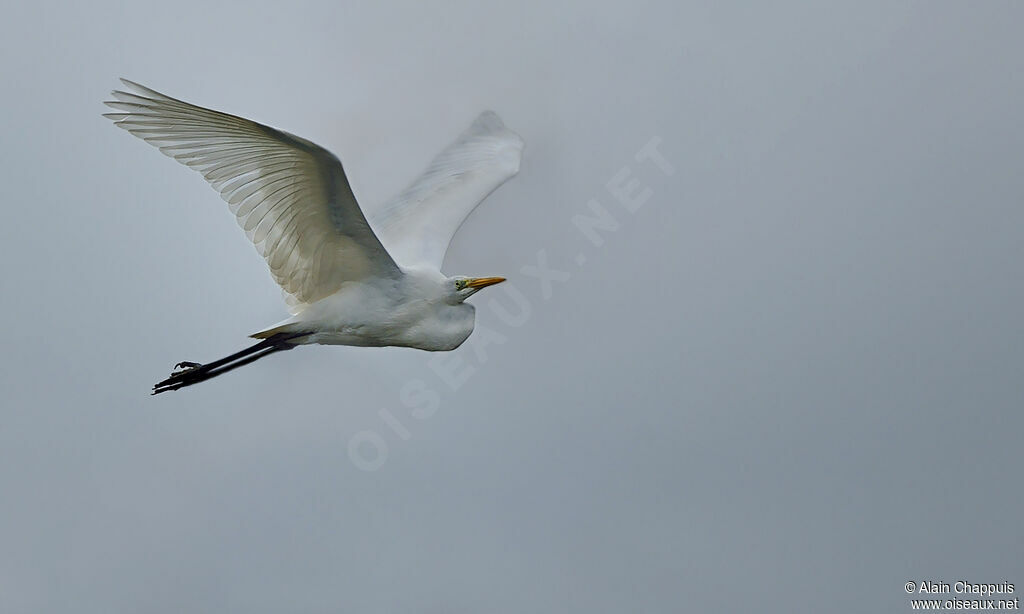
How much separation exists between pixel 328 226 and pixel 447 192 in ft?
9.13

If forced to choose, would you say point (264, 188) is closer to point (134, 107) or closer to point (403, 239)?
point (134, 107)

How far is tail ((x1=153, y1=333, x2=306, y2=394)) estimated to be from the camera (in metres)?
11.4

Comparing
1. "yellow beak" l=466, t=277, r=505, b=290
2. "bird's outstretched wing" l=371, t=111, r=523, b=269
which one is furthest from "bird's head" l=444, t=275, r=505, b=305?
"bird's outstretched wing" l=371, t=111, r=523, b=269

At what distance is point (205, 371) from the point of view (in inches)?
450

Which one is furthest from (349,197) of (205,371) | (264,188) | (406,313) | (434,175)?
(434,175)

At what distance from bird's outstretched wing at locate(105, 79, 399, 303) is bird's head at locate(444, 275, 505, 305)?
0.56 metres

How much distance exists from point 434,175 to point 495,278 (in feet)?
8.00

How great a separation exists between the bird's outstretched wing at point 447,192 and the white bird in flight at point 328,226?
0.05 feet

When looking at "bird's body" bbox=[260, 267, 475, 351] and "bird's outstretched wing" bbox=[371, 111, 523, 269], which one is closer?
"bird's body" bbox=[260, 267, 475, 351]

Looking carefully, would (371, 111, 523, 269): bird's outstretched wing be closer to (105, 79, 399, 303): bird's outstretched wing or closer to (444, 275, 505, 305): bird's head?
(444, 275, 505, 305): bird's head

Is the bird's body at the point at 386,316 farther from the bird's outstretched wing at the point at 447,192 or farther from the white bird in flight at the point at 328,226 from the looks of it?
the bird's outstretched wing at the point at 447,192

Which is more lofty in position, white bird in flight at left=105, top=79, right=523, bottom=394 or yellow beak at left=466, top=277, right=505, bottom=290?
white bird in flight at left=105, top=79, right=523, bottom=394

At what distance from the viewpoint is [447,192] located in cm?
1327

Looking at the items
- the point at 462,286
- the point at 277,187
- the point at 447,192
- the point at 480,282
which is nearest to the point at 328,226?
the point at 277,187
